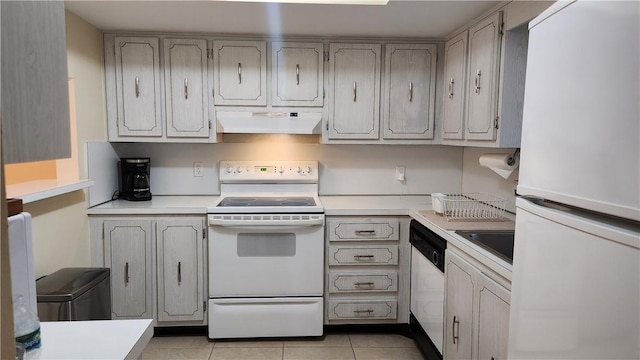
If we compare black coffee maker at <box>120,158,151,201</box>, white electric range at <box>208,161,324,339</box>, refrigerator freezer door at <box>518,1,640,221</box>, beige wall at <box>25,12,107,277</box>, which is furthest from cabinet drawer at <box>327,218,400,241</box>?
refrigerator freezer door at <box>518,1,640,221</box>

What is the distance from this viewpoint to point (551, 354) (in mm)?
853

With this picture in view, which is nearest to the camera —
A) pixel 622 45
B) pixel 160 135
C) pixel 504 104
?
pixel 622 45

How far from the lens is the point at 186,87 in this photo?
2.82 meters

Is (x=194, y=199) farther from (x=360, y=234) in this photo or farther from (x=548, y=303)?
(x=548, y=303)

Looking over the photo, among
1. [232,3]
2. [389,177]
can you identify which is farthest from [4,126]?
[389,177]

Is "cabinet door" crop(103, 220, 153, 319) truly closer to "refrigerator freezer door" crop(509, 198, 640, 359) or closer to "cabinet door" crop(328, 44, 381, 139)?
"cabinet door" crop(328, 44, 381, 139)

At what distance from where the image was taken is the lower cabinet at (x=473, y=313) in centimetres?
156

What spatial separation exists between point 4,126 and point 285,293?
7.45 ft

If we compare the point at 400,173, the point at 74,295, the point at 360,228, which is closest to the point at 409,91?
the point at 400,173

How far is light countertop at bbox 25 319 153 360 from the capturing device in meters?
0.95

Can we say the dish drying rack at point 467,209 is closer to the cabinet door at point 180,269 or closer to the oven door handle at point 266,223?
the oven door handle at point 266,223

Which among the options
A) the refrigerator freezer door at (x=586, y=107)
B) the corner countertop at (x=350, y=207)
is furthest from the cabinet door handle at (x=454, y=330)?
the refrigerator freezer door at (x=586, y=107)

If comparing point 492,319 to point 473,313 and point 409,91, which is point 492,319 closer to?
point 473,313

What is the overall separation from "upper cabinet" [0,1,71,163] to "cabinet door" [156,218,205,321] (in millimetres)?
1979
